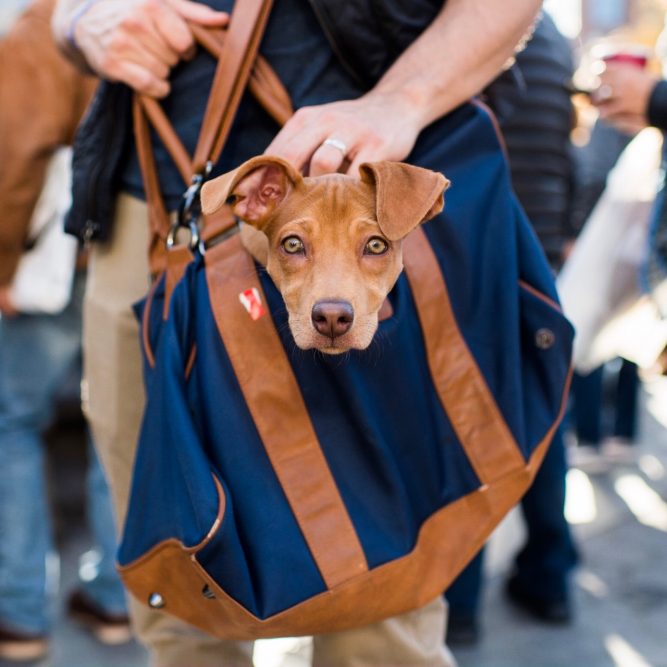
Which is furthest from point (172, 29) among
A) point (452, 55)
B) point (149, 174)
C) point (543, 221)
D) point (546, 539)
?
point (546, 539)

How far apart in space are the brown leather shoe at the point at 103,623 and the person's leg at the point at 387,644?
6.44ft

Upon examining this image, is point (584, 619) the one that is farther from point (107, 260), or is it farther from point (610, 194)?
point (107, 260)

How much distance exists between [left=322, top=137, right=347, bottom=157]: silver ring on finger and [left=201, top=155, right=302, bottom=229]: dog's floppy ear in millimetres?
90

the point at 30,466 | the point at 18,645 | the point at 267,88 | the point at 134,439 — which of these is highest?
the point at 267,88

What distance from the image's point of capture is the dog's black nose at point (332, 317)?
55.8 inches

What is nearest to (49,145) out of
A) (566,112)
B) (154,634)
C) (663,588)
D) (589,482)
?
(566,112)

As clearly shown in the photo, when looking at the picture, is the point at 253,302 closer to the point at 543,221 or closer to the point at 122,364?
the point at 122,364

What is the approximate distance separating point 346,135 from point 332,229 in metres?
0.17

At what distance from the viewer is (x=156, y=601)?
1624 millimetres

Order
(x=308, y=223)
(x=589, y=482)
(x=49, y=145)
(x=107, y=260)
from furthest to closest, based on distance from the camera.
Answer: (x=589, y=482) → (x=49, y=145) → (x=107, y=260) → (x=308, y=223)

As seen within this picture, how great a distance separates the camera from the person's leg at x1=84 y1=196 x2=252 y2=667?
6.14 feet

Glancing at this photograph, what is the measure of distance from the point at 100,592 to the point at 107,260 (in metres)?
1.99

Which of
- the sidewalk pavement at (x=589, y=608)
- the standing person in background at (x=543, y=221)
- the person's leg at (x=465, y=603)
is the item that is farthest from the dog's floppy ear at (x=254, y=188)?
the person's leg at (x=465, y=603)

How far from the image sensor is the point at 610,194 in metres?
3.39
